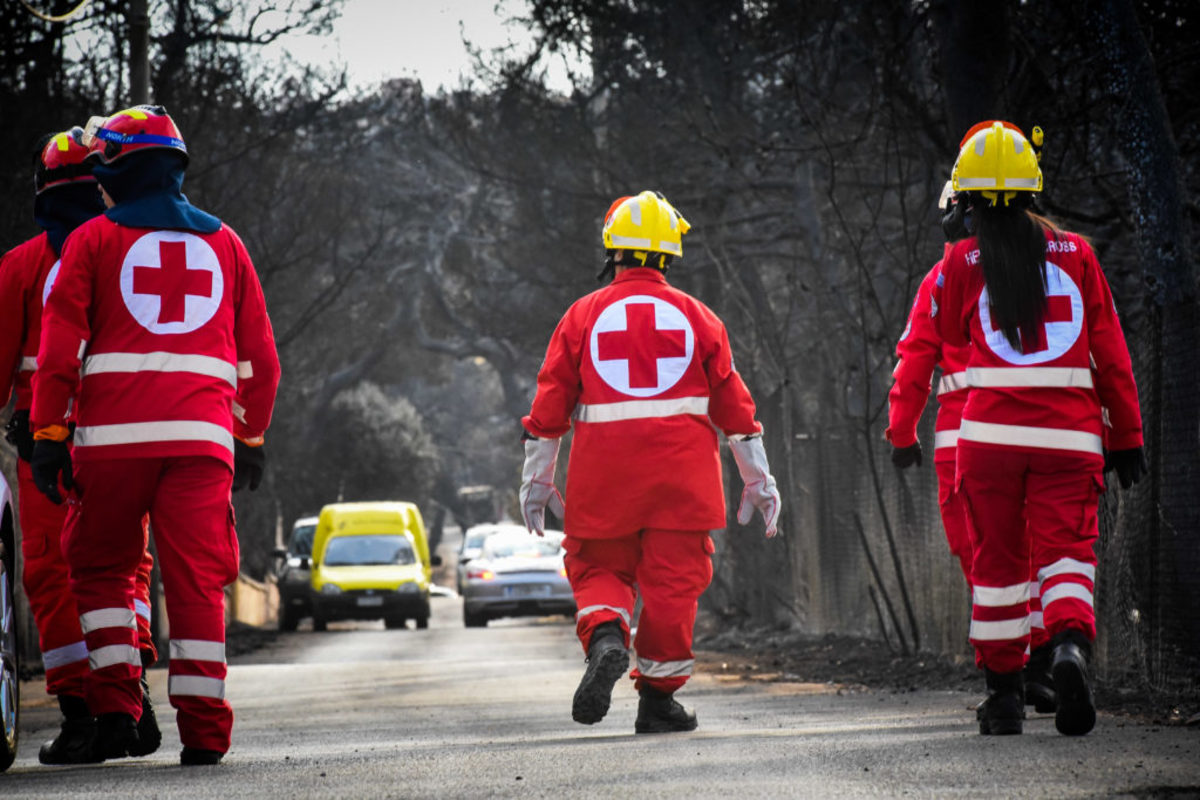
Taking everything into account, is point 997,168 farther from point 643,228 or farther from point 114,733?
point 114,733

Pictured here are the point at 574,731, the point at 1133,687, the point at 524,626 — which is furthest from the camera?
the point at 524,626

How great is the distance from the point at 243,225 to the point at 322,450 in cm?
2834

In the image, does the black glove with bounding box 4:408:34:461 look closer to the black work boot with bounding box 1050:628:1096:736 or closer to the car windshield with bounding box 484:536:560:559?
the black work boot with bounding box 1050:628:1096:736

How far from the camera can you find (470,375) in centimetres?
8075

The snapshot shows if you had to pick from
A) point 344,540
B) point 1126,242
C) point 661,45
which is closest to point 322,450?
point 344,540

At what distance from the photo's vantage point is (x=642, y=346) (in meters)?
7.04

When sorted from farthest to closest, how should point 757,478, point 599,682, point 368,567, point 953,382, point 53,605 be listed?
point 368,567 < point 757,478 < point 953,382 < point 599,682 < point 53,605

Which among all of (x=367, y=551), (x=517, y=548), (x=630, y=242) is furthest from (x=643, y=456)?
(x=367, y=551)

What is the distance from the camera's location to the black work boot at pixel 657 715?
22.9 ft

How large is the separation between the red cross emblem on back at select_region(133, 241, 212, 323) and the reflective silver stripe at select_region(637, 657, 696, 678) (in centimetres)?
213

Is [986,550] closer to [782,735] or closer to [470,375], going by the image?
[782,735]

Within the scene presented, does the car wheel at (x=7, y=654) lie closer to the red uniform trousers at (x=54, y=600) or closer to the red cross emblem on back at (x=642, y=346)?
the red uniform trousers at (x=54, y=600)

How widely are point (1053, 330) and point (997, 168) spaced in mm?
611

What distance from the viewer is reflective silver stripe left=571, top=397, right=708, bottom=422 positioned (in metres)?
7.02
